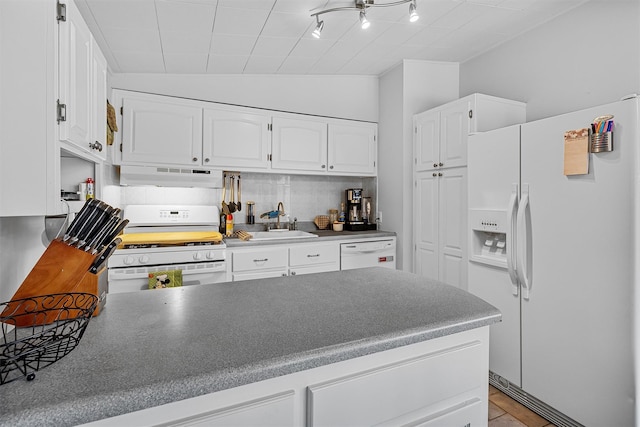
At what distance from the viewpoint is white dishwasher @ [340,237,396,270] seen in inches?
132

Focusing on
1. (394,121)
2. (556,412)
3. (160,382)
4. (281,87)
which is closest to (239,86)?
(281,87)

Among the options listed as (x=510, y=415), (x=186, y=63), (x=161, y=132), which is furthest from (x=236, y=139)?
(x=510, y=415)

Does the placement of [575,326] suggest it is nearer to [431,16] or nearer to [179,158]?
[431,16]

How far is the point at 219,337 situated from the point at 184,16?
2.20m

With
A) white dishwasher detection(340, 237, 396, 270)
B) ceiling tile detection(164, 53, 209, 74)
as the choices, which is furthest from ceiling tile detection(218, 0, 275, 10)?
white dishwasher detection(340, 237, 396, 270)

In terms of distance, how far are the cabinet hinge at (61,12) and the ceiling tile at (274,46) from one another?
5.93 ft

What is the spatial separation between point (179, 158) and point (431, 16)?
2.38 meters

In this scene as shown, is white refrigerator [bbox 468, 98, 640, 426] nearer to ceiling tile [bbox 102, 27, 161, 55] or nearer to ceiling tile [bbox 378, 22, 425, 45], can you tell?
ceiling tile [bbox 378, 22, 425, 45]

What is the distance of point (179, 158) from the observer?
2.94 metres

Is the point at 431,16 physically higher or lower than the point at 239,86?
higher

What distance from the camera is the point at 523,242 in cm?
206

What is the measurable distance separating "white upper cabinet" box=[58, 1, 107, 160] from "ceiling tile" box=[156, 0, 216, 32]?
0.74 metres

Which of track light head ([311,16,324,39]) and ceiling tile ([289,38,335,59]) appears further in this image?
ceiling tile ([289,38,335,59])

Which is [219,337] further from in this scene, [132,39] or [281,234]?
[281,234]
